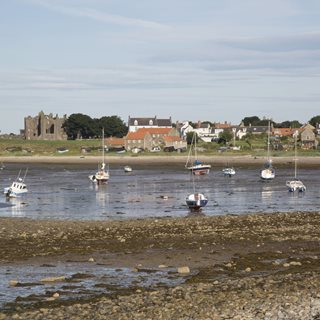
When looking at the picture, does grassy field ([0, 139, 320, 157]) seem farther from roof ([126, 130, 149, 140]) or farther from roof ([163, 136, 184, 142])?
roof ([126, 130, 149, 140])

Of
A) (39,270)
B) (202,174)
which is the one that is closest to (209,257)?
(39,270)

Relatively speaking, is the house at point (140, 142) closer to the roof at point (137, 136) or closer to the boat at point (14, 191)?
the roof at point (137, 136)

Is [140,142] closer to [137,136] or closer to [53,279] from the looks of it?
[137,136]

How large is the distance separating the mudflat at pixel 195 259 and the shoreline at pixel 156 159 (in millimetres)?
103608

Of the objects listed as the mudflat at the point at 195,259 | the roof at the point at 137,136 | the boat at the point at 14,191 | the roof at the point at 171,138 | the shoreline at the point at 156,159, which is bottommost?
the shoreline at the point at 156,159

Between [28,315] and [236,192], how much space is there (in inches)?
2126

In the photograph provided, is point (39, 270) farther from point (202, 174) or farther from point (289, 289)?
point (202, 174)

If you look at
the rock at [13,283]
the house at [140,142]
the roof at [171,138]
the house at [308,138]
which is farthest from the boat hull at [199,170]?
the rock at [13,283]

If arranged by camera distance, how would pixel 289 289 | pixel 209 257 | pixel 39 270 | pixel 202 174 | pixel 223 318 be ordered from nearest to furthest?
pixel 223 318 < pixel 289 289 < pixel 39 270 < pixel 209 257 < pixel 202 174

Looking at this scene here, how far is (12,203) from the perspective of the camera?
57594 mm

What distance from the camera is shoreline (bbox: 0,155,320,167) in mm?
144375

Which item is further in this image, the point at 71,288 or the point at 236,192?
the point at 236,192

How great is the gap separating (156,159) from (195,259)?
135m

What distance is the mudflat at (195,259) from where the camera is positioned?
55.4ft
